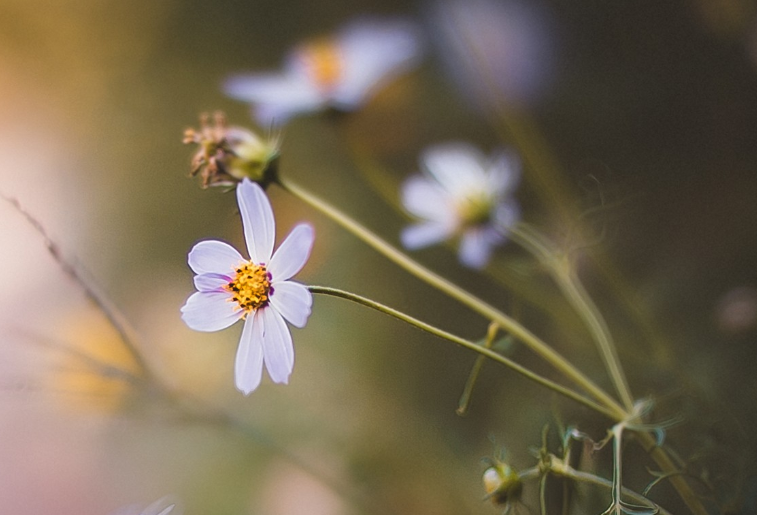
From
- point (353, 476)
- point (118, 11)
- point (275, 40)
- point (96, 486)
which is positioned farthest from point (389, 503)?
point (118, 11)

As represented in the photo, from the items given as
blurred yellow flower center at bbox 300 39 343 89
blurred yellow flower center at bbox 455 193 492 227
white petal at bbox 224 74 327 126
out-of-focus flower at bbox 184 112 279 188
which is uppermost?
blurred yellow flower center at bbox 300 39 343 89

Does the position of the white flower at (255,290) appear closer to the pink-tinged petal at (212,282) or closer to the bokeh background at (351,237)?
the pink-tinged petal at (212,282)

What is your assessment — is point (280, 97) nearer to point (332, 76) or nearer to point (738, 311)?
point (332, 76)

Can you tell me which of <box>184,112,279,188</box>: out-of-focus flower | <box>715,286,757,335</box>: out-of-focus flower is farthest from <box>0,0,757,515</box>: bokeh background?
<box>184,112,279,188</box>: out-of-focus flower

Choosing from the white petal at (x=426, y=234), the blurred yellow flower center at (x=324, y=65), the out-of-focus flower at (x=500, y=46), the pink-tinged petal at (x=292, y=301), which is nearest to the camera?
the pink-tinged petal at (x=292, y=301)

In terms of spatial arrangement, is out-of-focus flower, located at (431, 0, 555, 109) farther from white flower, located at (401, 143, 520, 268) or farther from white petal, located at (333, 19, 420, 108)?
white flower, located at (401, 143, 520, 268)

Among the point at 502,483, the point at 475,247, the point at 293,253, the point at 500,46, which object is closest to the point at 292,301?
the point at 293,253

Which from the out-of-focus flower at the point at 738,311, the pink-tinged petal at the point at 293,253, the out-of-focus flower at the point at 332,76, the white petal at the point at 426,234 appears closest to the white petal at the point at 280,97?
the out-of-focus flower at the point at 332,76

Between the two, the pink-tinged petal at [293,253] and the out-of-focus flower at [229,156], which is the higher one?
the out-of-focus flower at [229,156]
